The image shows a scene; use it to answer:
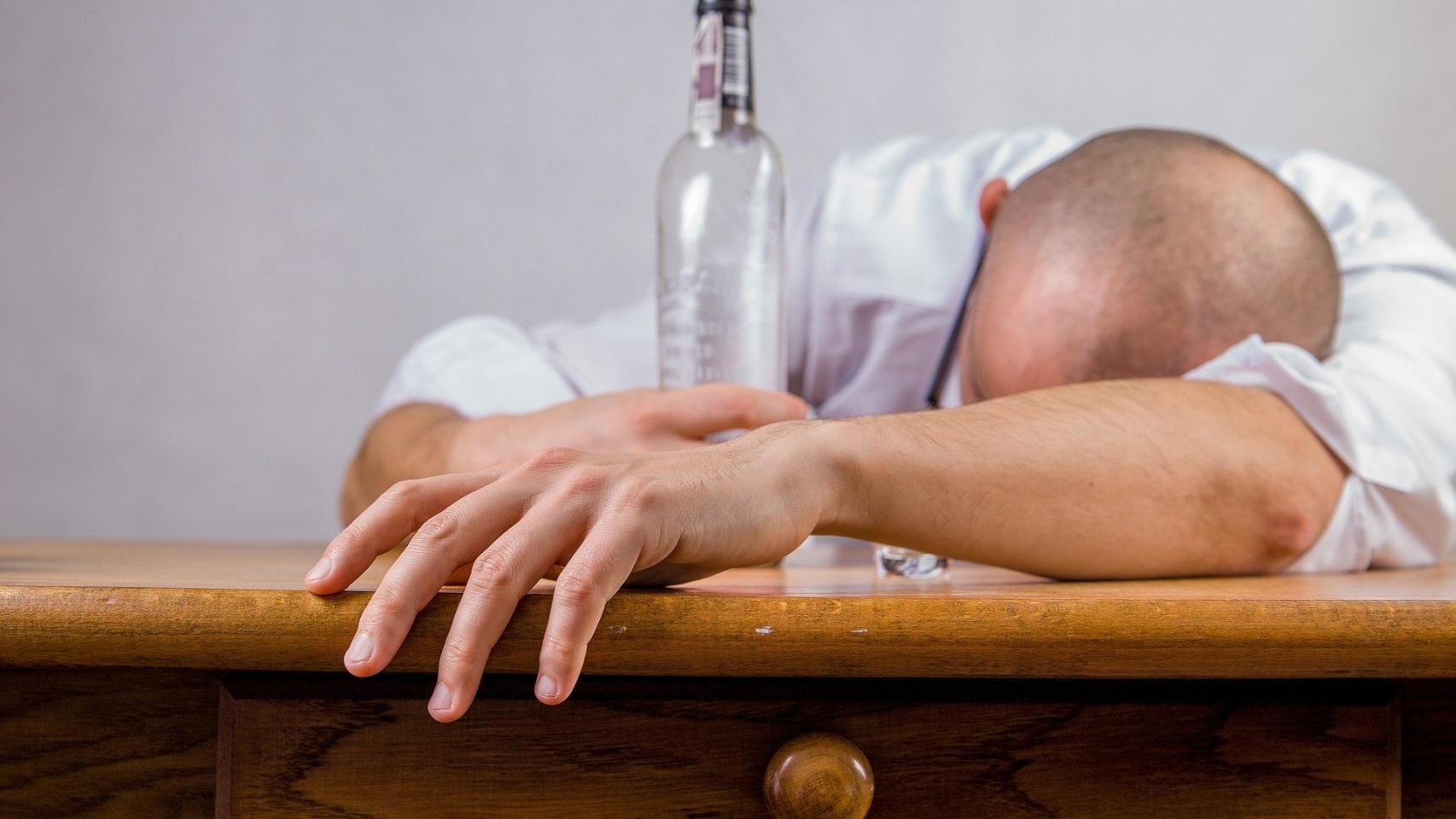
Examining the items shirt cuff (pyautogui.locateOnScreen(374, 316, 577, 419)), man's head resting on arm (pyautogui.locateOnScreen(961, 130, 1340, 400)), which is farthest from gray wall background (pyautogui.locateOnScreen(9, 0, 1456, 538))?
man's head resting on arm (pyautogui.locateOnScreen(961, 130, 1340, 400))

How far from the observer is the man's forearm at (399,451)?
88cm

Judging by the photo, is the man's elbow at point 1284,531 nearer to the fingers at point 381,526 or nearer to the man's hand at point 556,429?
the man's hand at point 556,429

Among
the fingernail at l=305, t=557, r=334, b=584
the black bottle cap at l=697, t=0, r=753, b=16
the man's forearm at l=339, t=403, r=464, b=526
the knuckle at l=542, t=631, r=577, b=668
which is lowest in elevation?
the man's forearm at l=339, t=403, r=464, b=526

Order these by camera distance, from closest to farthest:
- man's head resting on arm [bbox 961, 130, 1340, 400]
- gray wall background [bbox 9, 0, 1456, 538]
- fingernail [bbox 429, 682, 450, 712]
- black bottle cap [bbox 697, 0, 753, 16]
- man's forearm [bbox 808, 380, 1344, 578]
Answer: fingernail [bbox 429, 682, 450, 712] → man's forearm [bbox 808, 380, 1344, 578] → black bottle cap [bbox 697, 0, 753, 16] → man's head resting on arm [bbox 961, 130, 1340, 400] → gray wall background [bbox 9, 0, 1456, 538]

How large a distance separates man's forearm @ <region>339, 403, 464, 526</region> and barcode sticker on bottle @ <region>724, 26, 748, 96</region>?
0.35 meters

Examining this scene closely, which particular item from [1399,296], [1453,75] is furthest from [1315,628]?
[1453,75]

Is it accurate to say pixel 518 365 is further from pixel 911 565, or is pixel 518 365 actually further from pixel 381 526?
pixel 381 526

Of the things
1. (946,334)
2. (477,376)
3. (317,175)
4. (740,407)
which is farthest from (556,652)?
(317,175)

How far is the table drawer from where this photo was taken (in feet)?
1.38

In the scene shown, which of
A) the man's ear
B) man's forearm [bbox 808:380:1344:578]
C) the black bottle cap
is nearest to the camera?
man's forearm [bbox 808:380:1344:578]

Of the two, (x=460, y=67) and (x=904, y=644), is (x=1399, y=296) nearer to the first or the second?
(x=904, y=644)

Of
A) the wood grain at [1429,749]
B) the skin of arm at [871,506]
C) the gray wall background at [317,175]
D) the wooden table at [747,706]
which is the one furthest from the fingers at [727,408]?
the gray wall background at [317,175]

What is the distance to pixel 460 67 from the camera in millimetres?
1433

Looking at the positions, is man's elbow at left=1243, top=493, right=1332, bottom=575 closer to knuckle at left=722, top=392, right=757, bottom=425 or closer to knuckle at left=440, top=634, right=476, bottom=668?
knuckle at left=722, top=392, right=757, bottom=425
